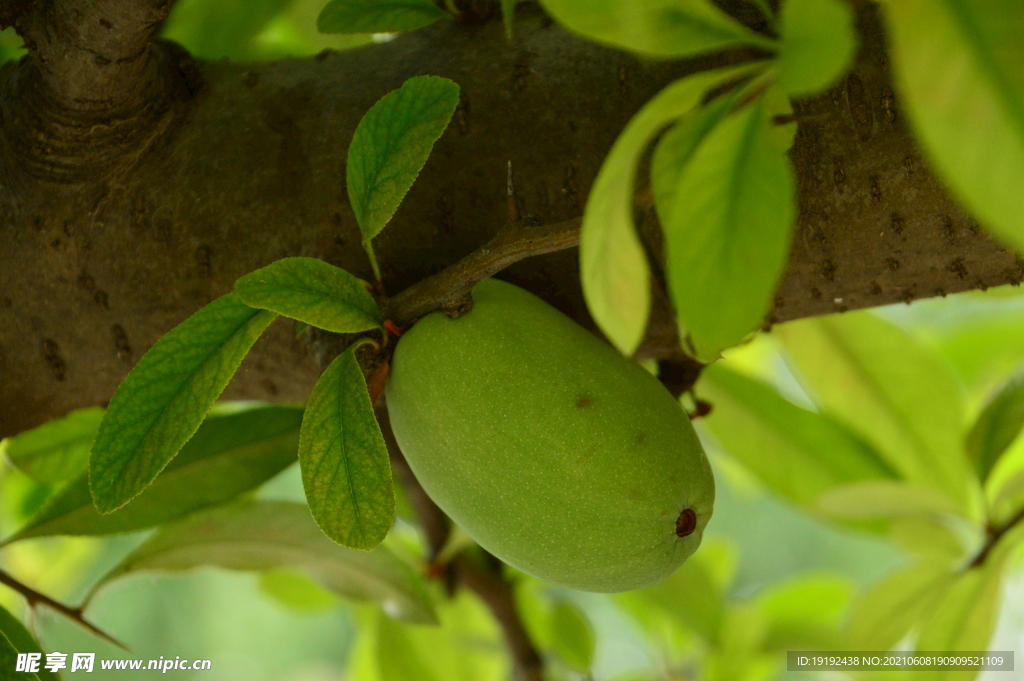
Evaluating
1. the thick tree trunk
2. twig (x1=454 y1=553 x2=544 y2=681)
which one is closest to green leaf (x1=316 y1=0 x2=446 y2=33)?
the thick tree trunk

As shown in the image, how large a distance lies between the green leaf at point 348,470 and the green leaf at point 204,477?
0.19m

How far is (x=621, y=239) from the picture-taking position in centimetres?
25

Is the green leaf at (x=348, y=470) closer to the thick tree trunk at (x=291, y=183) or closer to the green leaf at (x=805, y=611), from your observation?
the thick tree trunk at (x=291, y=183)

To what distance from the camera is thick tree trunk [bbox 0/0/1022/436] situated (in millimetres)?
391

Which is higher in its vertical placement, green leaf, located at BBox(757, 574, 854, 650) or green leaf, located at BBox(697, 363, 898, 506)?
green leaf, located at BBox(697, 363, 898, 506)

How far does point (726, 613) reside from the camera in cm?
78

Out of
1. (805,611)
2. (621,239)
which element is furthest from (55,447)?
(805,611)

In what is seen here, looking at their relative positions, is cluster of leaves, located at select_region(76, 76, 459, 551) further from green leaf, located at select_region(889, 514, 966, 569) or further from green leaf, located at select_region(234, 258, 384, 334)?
green leaf, located at select_region(889, 514, 966, 569)

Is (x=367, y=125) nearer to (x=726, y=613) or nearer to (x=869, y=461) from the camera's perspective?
(x=869, y=461)

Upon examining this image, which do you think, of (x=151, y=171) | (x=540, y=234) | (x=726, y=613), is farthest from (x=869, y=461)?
(x=151, y=171)

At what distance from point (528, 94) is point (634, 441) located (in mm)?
203

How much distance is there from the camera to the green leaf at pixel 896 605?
2.11 feet

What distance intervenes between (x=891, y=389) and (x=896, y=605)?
0.60 feet

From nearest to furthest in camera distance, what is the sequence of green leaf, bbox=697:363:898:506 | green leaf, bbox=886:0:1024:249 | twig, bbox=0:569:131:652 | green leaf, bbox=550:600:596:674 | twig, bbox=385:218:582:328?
green leaf, bbox=886:0:1024:249
twig, bbox=385:218:582:328
twig, bbox=0:569:131:652
green leaf, bbox=697:363:898:506
green leaf, bbox=550:600:596:674
